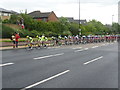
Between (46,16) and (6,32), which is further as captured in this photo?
(46,16)

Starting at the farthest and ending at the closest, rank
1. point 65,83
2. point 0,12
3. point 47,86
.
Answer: point 0,12 < point 65,83 < point 47,86

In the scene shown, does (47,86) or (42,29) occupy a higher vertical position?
(42,29)

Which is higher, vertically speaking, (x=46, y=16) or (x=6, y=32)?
(x=46, y=16)

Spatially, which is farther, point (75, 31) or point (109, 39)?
point (75, 31)

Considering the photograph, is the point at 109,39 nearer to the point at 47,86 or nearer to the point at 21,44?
Answer: the point at 21,44

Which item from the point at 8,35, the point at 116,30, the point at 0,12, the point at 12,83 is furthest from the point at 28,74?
the point at 116,30

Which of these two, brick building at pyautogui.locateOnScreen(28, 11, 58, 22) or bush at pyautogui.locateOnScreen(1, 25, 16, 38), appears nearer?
bush at pyautogui.locateOnScreen(1, 25, 16, 38)

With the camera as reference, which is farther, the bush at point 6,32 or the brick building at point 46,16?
the brick building at point 46,16

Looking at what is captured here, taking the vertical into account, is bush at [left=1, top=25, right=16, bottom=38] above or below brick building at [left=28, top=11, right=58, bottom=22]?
below

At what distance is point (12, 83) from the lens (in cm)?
777

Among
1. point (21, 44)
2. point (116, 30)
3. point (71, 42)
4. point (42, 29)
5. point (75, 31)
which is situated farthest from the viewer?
point (116, 30)

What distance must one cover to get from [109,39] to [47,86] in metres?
42.7

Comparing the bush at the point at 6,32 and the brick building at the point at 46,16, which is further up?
the brick building at the point at 46,16

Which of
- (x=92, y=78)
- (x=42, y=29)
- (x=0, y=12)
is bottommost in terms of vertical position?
(x=92, y=78)
